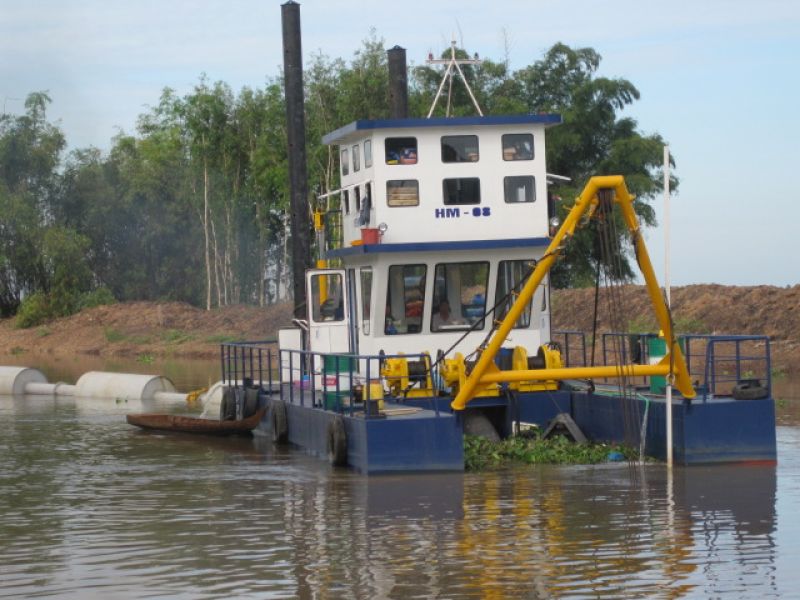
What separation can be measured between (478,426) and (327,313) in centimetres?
395

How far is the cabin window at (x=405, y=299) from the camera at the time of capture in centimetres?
2314

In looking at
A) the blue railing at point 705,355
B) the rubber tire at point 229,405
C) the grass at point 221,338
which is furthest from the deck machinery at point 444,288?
the grass at point 221,338

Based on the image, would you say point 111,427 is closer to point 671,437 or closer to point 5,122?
point 671,437

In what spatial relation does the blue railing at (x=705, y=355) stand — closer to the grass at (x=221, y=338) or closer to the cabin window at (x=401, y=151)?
the cabin window at (x=401, y=151)

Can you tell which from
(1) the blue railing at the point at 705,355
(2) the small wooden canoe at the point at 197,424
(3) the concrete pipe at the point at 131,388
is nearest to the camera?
(1) the blue railing at the point at 705,355

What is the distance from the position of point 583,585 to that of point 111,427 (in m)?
18.1

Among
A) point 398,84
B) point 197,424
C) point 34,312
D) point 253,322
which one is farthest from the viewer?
point 34,312

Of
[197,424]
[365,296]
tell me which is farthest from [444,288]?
[197,424]

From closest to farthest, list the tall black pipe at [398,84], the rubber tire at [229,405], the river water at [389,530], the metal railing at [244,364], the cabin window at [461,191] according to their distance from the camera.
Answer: the river water at [389,530] < the cabin window at [461,191] < the metal railing at [244,364] < the rubber tire at [229,405] < the tall black pipe at [398,84]

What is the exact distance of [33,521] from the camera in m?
17.2

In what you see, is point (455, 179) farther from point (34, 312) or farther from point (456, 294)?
point (34, 312)

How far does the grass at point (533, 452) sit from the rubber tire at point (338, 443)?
68.4 inches

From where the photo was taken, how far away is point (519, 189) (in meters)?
23.4

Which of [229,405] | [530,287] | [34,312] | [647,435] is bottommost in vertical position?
[647,435]
